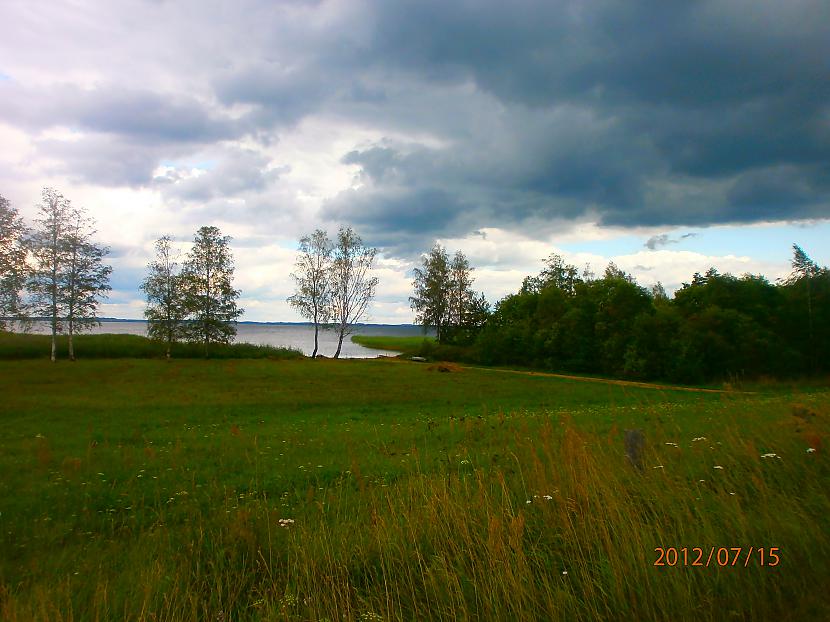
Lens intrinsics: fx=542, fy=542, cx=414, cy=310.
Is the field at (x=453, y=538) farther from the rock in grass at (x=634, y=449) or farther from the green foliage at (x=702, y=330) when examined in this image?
the green foliage at (x=702, y=330)

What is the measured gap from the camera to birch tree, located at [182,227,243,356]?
2217 inches

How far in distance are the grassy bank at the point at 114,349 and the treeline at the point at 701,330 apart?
32.0m

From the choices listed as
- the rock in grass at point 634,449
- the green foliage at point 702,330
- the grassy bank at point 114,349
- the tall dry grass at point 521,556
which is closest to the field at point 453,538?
the tall dry grass at point 521,556

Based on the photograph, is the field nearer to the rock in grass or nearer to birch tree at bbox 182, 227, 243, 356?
→ the rock in grass

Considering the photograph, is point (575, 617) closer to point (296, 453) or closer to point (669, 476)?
point (669, 476)

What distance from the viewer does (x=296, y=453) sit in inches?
488

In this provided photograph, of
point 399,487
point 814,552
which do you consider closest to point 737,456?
point 814,552

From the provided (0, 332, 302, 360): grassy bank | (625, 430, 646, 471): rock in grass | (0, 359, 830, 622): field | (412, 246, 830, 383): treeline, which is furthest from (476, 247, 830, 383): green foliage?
(625, 430, 646, 471): rock in grass

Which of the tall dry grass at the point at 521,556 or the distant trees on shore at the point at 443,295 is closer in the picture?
the tall dry grass at the point at 521,556

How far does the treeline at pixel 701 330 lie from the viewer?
43.5m
